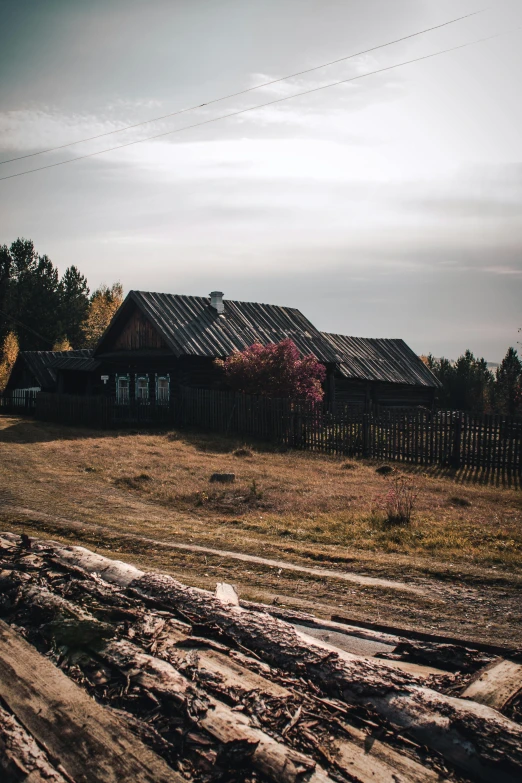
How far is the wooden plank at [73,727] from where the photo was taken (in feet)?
8.05

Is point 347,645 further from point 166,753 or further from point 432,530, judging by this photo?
point 432,530

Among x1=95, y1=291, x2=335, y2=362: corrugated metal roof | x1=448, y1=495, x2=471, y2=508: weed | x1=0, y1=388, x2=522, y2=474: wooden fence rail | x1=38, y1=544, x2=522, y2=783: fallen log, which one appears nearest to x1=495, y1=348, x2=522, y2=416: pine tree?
x1=95, y1=291, x2=335, y2=362: corrugated metal roof

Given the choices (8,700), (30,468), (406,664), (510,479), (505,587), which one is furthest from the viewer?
(510,479)

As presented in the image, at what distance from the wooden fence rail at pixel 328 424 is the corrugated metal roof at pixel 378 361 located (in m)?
10.3

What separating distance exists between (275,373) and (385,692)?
71.6ft

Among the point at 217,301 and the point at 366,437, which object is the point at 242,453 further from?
the point at 217,301

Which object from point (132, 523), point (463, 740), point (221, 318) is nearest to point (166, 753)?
point (463, 740)

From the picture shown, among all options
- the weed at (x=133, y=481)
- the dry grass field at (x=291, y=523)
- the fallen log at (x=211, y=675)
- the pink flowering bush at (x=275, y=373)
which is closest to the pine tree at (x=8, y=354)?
the pink flowering bush at (x=275, y=373)

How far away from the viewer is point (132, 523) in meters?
9.52

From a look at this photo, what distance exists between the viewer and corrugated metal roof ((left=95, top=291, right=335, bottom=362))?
2838cm

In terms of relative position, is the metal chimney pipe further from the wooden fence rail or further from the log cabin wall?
the log cabin wall

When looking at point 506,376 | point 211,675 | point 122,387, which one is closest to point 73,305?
point 122,387

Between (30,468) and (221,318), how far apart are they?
18.1 meters

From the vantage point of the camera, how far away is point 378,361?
125 ft
